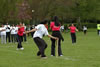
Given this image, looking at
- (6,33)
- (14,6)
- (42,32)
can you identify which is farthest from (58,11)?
(42,32)

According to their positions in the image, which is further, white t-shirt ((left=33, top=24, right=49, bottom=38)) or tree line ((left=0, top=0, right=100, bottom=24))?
tree line ((left=0, top=0, right=100, bottom=24))

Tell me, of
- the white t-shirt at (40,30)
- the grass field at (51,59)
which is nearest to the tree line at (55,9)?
the grass field at (51,59)

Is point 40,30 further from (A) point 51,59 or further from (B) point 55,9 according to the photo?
(B) point 55,9

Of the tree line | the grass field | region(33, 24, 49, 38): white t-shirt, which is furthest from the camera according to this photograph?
the tree line

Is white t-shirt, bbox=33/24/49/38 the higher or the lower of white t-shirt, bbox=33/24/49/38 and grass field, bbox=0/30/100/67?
the higher

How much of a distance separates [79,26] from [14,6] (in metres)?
21.5

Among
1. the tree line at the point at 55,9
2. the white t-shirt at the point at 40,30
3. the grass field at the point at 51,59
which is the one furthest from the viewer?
the tree line at the point at 55,9

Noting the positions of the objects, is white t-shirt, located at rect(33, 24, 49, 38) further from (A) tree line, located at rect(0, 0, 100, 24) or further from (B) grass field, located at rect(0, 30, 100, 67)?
(A) tree line, located at rect(0, 0, 100, 24)

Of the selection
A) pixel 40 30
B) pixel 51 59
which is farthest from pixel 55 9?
pixel 51 59

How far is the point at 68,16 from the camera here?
67.6 meters

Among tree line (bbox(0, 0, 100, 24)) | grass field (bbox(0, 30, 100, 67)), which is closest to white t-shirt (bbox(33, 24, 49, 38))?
grass field (bbox(0, 30, 100, 67))

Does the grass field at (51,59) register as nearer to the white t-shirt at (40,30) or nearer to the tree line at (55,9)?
the white t-shirt at (40,30)

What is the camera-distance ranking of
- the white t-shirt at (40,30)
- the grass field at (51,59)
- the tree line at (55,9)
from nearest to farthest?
the grass field at (51,59), the white t-shirt at (40,30), the tree line at (55,9)

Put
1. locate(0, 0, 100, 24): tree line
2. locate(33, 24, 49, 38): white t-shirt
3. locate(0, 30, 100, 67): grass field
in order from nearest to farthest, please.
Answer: locate(0, 30, 100, 67): grass field → locate(33, 24, 49, 38): white t-shirt → locate(0, 0, 100, 24): tree line
